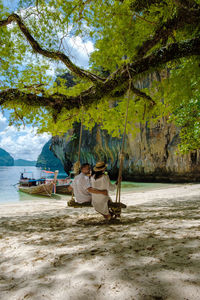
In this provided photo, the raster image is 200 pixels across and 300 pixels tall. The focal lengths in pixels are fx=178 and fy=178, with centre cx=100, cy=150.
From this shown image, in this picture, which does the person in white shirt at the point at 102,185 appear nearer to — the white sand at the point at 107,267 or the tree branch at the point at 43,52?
the white sand at the point at 107,267

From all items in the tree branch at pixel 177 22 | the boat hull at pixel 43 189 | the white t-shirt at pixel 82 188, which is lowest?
the boat hull at pixel 43 189

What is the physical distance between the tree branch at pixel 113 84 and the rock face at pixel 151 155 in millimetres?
14790

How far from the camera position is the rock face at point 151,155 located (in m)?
19.0

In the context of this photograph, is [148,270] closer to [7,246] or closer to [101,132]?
[7,246]

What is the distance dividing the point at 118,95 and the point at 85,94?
0.90m

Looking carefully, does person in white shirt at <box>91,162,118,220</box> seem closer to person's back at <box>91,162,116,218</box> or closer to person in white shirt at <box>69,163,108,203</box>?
person's back at <box>91,162,116,218</box>

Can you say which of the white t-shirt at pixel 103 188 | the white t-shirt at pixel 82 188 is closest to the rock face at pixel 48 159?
the white t-shirt at pixel 82 188

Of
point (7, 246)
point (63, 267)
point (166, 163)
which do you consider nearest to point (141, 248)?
point (63, 267)

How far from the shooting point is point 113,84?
431 centimetres

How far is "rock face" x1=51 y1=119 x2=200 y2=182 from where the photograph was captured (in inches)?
747

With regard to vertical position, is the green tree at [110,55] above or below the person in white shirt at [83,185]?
above

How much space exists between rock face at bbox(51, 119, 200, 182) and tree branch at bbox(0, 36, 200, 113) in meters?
14.8

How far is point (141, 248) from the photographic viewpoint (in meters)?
1.77

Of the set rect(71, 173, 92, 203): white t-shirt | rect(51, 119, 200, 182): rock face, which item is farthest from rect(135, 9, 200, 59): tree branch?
rect(51, 119, 200, 182): rock face
